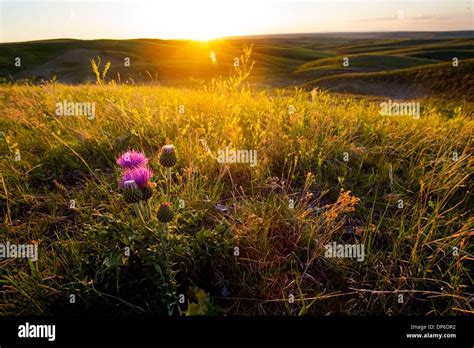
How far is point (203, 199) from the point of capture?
3.19 m

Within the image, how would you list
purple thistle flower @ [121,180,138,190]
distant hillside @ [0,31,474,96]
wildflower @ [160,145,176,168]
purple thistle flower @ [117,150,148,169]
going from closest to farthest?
purple thistle flower @ [121,180,138,190]
purple thistle flower @ [117,150,148,169]
wildflower @ [160,145,176,168]
distant hillside @ [0,31,474,96]

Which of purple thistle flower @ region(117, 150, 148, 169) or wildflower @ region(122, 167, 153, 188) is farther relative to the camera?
purple thistle flower @ region(117, 150, 148, 169)

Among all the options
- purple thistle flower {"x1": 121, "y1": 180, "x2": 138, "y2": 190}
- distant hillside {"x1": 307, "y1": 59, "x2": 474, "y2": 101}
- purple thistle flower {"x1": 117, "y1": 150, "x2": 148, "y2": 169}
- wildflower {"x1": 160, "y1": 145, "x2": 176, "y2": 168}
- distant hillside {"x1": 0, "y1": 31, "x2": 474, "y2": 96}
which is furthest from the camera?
distant hillside {"x1": 0, "y1": 31, "x2": 474, "y2": 96}

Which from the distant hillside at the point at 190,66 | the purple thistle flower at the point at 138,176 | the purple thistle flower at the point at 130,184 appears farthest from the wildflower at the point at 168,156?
the distant hillside at the point at 190,66

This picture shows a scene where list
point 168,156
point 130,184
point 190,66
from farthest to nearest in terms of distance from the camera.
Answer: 1. point 190,66
2. point 168,156
3. point 130,184

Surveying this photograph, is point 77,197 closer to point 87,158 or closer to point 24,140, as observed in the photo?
point 87,158

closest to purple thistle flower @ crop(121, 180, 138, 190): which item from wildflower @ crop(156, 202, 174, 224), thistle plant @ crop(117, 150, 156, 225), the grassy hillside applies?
thistle plant @ crop(117, 150, 156, 225)

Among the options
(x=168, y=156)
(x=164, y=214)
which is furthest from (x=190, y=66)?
(x=164, y=214)

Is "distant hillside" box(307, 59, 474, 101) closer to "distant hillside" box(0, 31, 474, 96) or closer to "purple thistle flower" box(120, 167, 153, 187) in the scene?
"distant hillside" box(0, 31, 474, 96)

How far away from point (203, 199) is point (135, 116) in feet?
6.99

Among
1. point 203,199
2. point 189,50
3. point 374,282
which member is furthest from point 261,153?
point 189,50

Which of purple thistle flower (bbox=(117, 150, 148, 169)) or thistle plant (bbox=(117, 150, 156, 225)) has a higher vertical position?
purple thistle flower (bbox=(117, 150, 148, 169))

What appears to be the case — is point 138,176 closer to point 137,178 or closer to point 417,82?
point 137,178

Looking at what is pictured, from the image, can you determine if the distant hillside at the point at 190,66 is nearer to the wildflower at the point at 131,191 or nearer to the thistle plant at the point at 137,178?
the thistle plant at the point at 137,178
